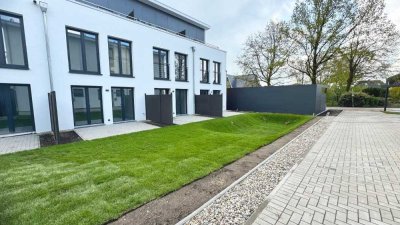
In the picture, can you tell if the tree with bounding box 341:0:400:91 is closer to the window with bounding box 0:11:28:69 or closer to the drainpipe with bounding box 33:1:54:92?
the drainpipe with bounding box 33:1:54:92

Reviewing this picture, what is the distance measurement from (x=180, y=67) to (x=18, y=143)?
422 inches

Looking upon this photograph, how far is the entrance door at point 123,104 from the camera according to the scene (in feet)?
36.4

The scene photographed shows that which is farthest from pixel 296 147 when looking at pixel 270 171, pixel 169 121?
pixel 169 121

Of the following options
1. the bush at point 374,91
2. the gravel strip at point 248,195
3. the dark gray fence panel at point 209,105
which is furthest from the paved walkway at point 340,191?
the bush at point 374,91

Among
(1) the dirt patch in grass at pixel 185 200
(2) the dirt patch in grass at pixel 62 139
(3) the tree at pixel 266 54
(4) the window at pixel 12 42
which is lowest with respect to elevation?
(1) the dirt patch in grass at pixel 185 200

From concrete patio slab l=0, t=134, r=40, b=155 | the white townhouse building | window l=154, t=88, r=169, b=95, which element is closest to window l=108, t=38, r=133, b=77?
the white townhouse building

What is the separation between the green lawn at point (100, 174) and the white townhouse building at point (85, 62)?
3.58m

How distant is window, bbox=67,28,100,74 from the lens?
9.38 meters

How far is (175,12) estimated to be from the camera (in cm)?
1598

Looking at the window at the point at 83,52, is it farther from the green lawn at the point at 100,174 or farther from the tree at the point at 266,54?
the tree at the point at 266,54

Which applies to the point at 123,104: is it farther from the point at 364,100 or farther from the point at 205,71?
the point at 364,100

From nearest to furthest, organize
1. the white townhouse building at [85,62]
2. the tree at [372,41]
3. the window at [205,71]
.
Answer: the white townhouse building at [85,62]
the window at [205,71]
the tree at [372,41]

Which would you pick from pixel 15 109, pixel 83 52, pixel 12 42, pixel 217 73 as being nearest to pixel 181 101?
pixel 217 73

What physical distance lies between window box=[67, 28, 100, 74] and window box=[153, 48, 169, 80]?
3.93 metres
